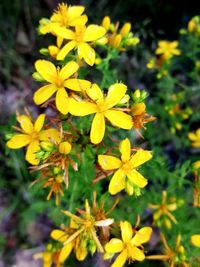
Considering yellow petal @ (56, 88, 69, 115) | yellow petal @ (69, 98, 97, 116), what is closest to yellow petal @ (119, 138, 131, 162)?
yellow petal @ (69, 98, 97, 116)

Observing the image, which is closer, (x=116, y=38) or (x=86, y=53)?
(x=86, y=53)

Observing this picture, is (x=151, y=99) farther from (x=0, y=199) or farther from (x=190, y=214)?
(x=0, y=199)

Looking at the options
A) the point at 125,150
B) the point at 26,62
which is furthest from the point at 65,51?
the point at 26,62

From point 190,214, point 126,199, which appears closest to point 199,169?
point 126,199

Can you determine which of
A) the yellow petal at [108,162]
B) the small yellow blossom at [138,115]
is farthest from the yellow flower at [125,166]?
the small yellow blossom at [138,115]

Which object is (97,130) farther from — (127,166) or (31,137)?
(31,137)

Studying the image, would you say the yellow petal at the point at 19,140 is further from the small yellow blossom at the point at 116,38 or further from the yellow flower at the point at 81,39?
the small yellow blossom at the point at 116,38

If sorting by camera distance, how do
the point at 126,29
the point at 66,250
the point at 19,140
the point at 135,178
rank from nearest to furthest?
the point at 135,178 → the point at 19,140 → the point at 66,250 → the point at 126,29
